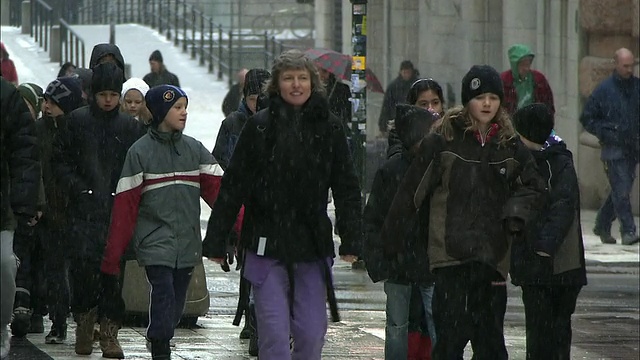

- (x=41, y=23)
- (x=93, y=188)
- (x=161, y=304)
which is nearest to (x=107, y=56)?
(x=93, y=188)

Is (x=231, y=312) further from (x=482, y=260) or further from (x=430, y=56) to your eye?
(x=430, y=56)

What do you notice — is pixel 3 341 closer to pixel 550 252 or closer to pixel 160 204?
pixel 160 204

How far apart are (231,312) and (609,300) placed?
332 cm

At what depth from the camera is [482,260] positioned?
805 centimetres

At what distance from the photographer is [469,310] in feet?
26.9

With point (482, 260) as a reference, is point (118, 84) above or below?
above

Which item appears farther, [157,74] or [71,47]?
[71,47]

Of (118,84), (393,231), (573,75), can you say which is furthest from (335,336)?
(573,75)

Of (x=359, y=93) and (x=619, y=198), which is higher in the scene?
(x=359, y=93)

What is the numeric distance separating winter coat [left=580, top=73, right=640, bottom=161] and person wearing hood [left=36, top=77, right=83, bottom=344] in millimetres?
8041

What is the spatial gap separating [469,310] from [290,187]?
A: 1131mm

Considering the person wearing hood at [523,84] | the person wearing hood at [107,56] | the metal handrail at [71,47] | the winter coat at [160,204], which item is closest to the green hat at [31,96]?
the person wearing hood at [107,56]

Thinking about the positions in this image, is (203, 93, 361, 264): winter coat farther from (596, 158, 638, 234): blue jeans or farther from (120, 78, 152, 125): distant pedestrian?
(596, 158, 638, 234): blue jeans

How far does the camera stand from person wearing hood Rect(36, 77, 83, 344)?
1024 cm
